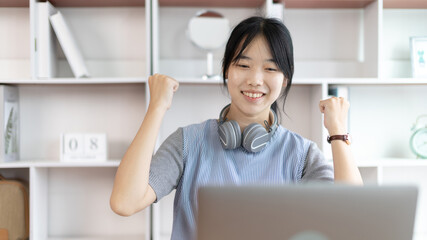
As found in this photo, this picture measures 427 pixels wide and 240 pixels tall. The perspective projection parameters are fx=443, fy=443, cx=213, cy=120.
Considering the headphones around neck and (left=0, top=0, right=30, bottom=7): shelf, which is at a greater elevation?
(left=0, top=0, right=30, bottom=7): shelf

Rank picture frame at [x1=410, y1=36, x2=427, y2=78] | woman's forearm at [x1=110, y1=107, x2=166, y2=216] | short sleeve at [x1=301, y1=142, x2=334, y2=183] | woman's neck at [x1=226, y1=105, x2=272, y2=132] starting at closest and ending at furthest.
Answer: woman's forearm at [x1=110, y1=107, x2=166, y2=216]
short sleeve at [x1=301, y1=142, x2=334, y2=183]
woman's neck at [x1=226, y1=105, x2=272, y2=132]
picture frame at [x1=410, y1=36, x2=427, y2=78]

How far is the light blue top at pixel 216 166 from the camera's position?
1236 mm

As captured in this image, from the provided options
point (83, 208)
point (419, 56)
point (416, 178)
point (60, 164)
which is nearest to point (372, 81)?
point (419, 56)

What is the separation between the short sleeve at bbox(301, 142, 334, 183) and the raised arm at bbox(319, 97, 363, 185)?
0.02 m

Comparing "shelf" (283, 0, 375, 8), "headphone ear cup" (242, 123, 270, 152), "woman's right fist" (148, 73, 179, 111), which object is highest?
"shelf" (283, 0, 375, 8)

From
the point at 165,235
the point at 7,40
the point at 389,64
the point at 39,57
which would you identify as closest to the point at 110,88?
the point at 39,57

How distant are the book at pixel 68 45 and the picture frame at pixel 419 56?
1.75m

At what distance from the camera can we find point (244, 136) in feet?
4.10

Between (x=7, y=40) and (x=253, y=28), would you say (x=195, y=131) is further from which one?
(x=7, y=40)

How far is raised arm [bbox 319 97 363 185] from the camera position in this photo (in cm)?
118

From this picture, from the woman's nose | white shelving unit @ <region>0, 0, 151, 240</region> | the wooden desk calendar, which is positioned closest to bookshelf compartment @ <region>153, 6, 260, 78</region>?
white shelving unit @ <region>0, 0, 151, 240</region>

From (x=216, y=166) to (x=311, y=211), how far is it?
0.63 meters

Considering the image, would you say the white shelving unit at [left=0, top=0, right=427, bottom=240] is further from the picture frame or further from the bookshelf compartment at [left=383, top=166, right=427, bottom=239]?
the picture frame

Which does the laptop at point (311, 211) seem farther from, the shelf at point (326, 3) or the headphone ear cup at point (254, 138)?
the shelf at point (326, 3)
